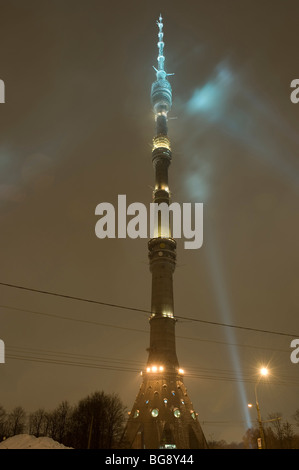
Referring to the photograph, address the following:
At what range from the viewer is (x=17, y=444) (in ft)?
142

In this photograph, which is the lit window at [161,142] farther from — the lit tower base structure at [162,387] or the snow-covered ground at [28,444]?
the snow-covered ground at [28,444]

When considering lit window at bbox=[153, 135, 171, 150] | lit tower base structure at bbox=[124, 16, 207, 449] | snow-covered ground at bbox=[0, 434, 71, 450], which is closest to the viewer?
snow-covered ground at bbox=[0, 434, 71, 450]

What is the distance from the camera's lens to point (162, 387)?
69750 millimetres

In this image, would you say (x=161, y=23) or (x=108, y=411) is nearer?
(x=108, y=411)

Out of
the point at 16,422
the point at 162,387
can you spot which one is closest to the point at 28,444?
the point at 162,387

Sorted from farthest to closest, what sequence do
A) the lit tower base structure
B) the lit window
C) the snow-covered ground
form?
the lit window → the lit tower base structure → the snow-covered ground

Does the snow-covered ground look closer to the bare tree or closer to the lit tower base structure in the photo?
the lit tower base structure

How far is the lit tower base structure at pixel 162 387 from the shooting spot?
6519 cm

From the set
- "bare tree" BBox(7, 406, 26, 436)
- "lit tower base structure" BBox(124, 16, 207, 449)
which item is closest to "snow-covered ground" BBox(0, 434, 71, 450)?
"lit tower base structure" BBox(124, 16, 207, 449)

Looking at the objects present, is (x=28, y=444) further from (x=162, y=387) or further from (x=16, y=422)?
(x=16, y=422)

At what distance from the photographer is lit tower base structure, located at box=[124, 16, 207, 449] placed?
65.2 metres
